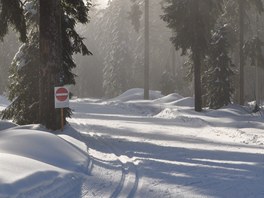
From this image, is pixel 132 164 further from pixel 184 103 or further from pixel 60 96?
pixel 184 103

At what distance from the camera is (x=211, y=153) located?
40.5 ft

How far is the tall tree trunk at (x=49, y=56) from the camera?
13812 mm

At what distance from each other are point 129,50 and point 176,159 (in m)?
57.2

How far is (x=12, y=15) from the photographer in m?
15.6

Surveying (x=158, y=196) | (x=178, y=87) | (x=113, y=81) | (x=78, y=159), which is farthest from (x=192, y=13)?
(x=113, y=81)

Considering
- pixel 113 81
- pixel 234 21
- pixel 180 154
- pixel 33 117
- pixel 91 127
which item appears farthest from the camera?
pixel 113 81

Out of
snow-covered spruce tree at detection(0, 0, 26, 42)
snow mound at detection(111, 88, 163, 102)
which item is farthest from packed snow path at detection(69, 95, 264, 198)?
snow mound at detection(111, 88, 163, 102)

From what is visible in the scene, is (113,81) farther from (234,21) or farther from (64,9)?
(64,9)

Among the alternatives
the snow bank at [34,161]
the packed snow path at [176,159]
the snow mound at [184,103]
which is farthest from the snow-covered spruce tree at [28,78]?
the snow mound at [184,103]

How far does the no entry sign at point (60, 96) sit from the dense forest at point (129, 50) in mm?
770

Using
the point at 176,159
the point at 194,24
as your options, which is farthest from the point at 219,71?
the point at 176,159

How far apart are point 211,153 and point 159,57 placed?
185 feet

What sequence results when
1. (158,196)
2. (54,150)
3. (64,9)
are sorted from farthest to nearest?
(64,9) → (54,150) → (158,196)

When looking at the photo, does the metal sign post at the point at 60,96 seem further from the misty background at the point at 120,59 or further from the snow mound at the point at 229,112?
the misty background at the point at 120,59
